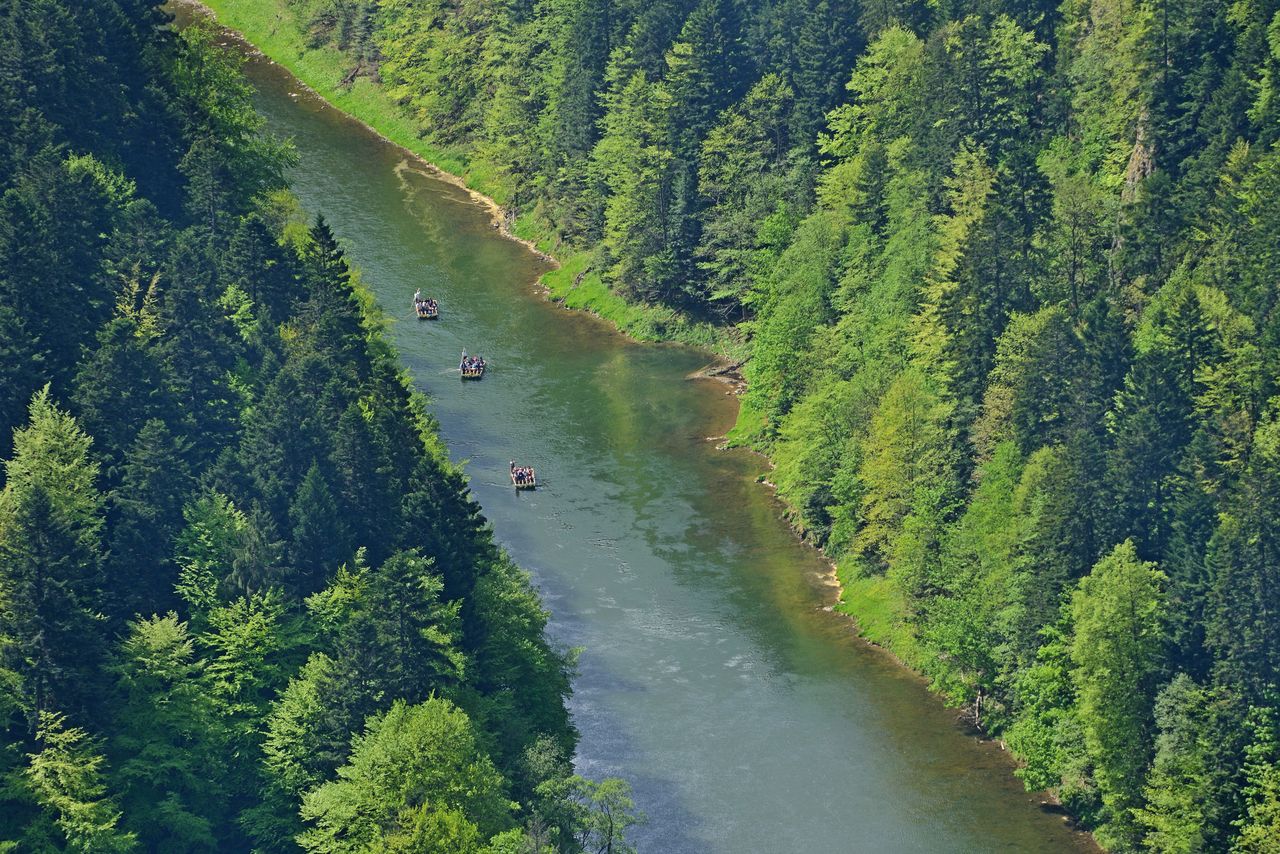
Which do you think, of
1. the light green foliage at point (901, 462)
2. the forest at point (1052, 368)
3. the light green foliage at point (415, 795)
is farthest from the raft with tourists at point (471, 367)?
the light green foliage at point (415, 795)

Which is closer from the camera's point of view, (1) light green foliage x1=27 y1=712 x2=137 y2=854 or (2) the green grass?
(1) light green foliage x1=27 y1=712 x2=137 y2=854

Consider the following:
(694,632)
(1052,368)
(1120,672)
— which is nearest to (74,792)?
(694,632)

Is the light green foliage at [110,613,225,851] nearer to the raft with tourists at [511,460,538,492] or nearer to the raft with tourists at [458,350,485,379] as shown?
the raft with tourists at [511,460,538,492]

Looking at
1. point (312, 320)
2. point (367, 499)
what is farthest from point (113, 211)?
point (367, 499)

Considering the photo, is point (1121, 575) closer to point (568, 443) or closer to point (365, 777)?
point (365, 777)

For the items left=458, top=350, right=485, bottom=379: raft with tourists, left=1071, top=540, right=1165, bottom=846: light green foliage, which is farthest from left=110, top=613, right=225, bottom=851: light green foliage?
left=458, top=350, right=485, bottom=379: raft with tourists

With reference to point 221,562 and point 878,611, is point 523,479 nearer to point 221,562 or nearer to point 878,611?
point 878,611

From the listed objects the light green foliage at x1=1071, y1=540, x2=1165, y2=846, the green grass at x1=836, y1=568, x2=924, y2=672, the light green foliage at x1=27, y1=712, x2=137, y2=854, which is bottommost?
the light green foliage at x1=27, y1=712, x2=137, y2=854
